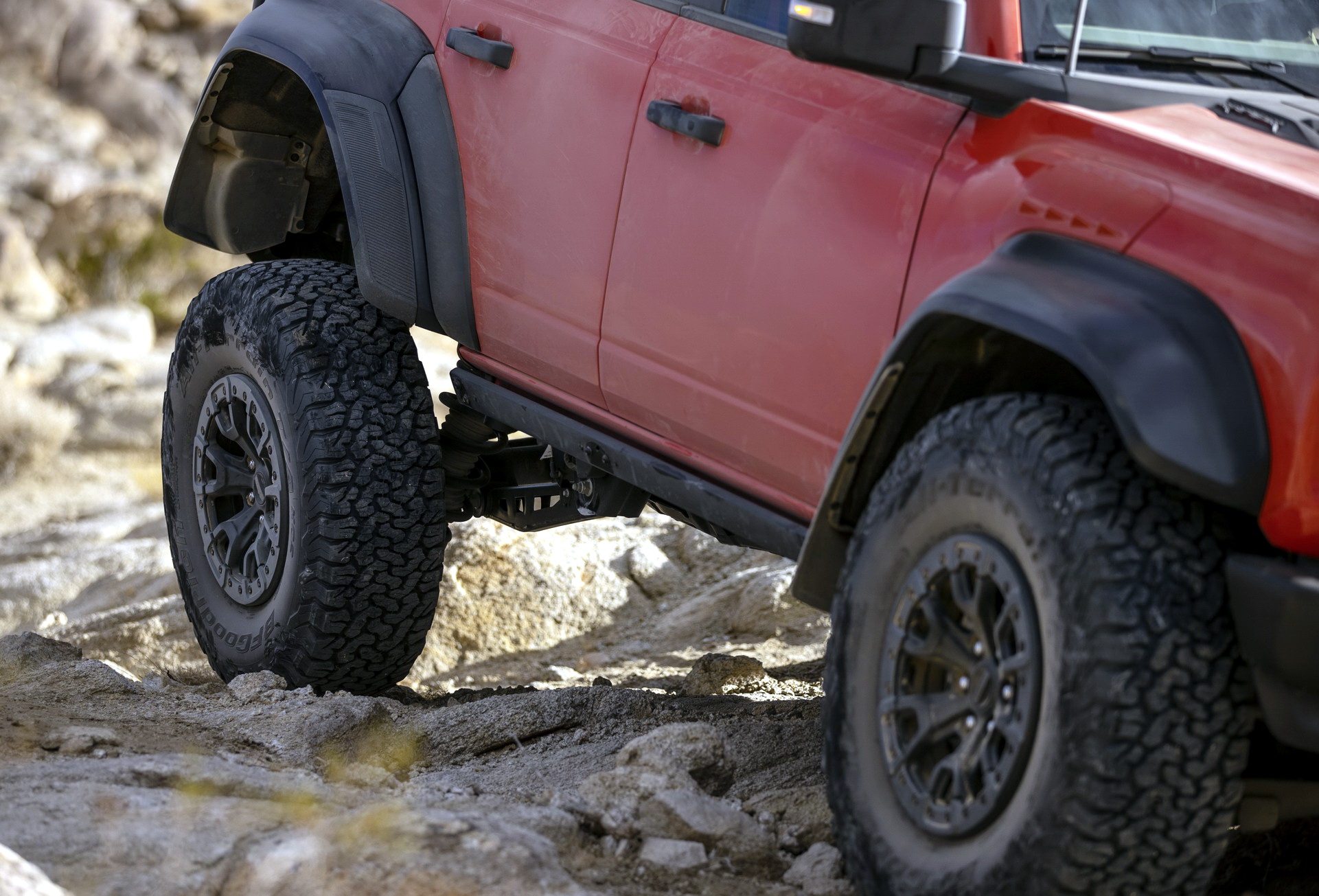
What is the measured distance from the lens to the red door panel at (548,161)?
3170 millimetres

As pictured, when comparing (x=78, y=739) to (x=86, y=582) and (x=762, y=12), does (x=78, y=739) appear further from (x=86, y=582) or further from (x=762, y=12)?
(x=86, y=582)

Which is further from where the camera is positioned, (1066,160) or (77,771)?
(77,771)

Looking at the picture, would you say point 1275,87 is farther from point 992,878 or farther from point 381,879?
point 381,879

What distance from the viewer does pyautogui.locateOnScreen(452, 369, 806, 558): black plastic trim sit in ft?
9.82

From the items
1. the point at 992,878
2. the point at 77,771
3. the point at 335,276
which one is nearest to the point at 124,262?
the point at 335,276

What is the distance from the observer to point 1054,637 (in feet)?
7.14

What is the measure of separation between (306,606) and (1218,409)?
2.28 metres

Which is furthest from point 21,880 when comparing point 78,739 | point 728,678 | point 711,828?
point 728,678

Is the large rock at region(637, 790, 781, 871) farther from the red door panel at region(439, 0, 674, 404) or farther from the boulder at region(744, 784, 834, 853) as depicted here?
the red door panel at region(439, 0, 674, 404)

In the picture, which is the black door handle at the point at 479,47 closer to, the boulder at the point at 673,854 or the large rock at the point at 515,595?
the boulder at the point at 673,854

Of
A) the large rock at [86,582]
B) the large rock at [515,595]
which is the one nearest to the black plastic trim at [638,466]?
the large rock at [515,595]

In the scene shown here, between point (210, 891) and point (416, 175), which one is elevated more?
point (416, 175)

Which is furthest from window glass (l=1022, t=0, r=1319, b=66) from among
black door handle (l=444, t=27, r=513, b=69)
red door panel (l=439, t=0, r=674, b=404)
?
black door handle (l=444, t=27, r=513, b=69)

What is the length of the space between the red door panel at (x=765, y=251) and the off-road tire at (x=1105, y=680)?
0.46 metres
